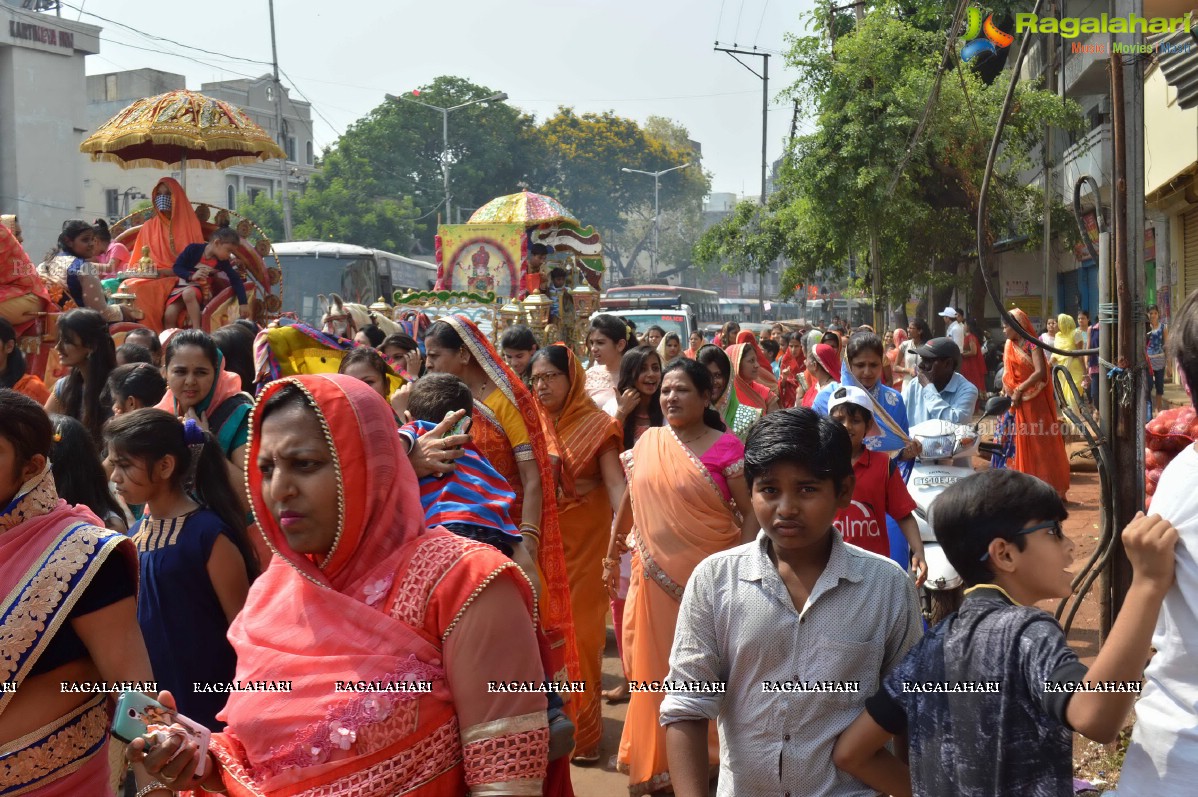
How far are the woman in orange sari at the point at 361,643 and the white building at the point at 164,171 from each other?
33.9 m

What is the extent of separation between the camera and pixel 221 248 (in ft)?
36.2

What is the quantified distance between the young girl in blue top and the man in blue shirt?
4.88 m

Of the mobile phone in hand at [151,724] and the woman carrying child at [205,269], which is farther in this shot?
the woman carrying child at [205,269]

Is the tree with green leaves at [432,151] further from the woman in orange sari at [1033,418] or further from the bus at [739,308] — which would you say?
the woman in orange sari at [1033,418]

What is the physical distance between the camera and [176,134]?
11414mm

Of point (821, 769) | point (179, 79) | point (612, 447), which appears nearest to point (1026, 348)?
point (612, 447)

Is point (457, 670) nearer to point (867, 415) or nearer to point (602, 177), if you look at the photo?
point (867, 415)

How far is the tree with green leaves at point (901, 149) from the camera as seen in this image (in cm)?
1953

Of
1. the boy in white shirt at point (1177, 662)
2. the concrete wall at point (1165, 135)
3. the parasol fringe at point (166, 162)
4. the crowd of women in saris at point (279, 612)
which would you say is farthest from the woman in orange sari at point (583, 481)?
the concrete wall at point (1165, 135)

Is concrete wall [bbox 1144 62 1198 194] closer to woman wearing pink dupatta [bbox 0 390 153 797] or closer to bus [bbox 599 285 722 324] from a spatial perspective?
bus [bbox 599 285 722 324]

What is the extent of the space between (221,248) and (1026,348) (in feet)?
26.7

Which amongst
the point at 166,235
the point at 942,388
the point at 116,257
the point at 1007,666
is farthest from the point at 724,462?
the point at 116,257

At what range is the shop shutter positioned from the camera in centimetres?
1700

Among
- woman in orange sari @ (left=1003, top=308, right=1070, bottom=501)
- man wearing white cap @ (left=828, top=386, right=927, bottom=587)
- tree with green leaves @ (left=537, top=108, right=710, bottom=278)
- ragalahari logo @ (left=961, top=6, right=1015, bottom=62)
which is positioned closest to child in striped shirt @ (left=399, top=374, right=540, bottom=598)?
man wearing white cap @ (left=828, top=386, right=927, bottom=587)
